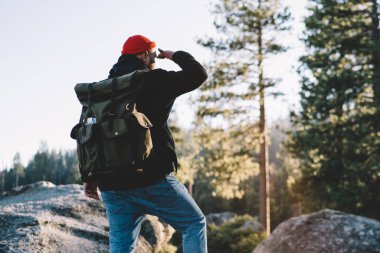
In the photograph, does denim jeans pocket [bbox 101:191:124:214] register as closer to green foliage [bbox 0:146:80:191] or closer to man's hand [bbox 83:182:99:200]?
man's hand [bbox 83:182:99:200]

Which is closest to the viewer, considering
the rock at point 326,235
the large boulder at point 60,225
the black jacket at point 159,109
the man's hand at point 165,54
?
the black jacket at point 159,109

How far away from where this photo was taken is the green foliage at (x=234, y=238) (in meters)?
16.8

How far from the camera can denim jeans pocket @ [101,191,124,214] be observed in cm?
264

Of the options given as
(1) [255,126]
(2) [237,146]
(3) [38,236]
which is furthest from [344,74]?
(3) [38,236]

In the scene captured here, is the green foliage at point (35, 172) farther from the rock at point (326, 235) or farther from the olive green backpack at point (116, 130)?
the olive green backpack at point (116, 130)

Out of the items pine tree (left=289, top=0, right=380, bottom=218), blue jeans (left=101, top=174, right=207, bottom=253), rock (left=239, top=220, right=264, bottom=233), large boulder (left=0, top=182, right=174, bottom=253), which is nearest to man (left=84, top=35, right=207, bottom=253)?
blue jeans (left=101, top=174, right=207, bottom=253)

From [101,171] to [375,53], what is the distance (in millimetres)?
13450

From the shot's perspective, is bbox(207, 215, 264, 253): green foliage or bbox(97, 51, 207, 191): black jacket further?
bbox(207, 215, 264, 253): green foliage

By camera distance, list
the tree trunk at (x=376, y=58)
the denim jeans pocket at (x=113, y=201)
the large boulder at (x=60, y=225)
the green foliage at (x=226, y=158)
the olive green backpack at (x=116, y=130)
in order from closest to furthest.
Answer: the olive green backpack at (x=116, y=130) → the denim jeans pocket at (x=113, y=201) → the large boulder at (x=60, y=225) → the tree trunk at (x=376, y=58) → the green foliage at (x=226, y=158)

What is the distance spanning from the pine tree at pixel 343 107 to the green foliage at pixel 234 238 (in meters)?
3.98

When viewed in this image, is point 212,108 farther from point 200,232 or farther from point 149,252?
point 200,232

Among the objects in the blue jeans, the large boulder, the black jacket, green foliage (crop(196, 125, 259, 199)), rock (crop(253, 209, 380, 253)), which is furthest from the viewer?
green foliage (crop(196, 125, 259, 199))

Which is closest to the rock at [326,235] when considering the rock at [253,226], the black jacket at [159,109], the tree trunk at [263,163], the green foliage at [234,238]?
the black jacket at [159,109]

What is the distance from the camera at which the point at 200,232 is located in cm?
261
